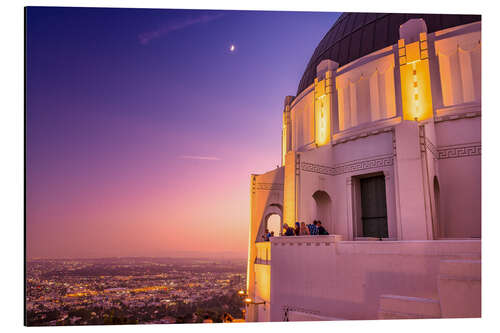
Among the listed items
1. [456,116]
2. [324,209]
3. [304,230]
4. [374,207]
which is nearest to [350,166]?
[374,207]

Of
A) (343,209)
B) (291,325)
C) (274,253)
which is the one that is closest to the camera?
(291,325)

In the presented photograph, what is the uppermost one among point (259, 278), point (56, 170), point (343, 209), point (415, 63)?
point (415, 63)

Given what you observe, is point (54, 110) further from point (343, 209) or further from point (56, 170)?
point (343, 209)

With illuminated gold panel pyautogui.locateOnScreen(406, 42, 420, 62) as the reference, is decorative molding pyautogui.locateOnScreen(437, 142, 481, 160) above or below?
below

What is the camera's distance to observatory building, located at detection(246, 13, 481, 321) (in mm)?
6547

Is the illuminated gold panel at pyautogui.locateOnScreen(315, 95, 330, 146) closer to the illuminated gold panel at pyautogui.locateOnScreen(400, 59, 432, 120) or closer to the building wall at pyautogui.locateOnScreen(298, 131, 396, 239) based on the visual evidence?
the building wall at pyautogui.locateOnScreen(298, 131, 396, 239)

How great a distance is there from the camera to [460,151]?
32.0 feet

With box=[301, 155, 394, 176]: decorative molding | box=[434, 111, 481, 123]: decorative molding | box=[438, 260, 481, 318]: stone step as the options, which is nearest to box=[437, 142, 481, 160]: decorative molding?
box=[434, 111, 481, 123]: decorative molding

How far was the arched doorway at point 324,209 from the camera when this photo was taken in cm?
1177

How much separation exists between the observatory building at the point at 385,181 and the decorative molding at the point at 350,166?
30 mm

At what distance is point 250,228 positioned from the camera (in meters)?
15.1

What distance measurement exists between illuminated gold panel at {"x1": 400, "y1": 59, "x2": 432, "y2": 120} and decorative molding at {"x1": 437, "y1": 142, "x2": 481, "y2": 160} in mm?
1007
